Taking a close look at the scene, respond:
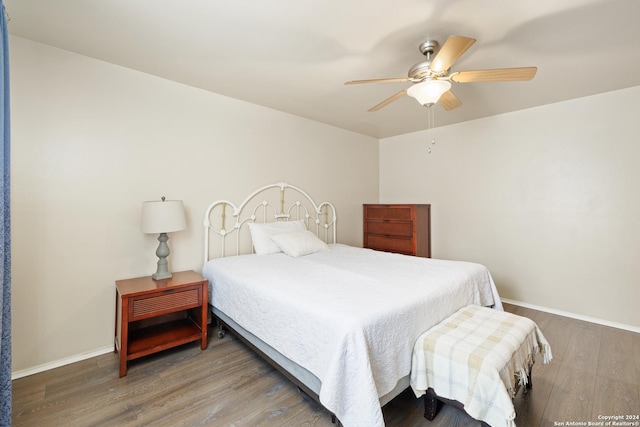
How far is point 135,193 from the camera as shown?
2.46 metres

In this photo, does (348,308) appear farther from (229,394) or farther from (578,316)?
(578,316)

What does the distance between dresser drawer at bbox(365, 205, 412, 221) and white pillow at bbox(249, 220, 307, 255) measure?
59.6 inches

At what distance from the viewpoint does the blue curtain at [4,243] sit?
1.18 meters

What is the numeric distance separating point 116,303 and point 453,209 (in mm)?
4059

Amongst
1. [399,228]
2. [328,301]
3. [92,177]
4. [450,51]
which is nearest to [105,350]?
[92,177]

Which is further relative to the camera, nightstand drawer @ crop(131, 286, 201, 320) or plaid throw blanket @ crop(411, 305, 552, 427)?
nightstand drawer @ crop(131, 286, 201, 320)

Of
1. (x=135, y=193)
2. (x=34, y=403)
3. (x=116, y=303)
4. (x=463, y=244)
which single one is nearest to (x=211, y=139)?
(x=135, y=193)

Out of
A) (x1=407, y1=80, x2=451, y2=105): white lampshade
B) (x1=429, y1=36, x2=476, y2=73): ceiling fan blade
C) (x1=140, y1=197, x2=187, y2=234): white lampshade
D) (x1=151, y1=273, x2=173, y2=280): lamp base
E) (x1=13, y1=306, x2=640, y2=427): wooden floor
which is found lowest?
(x1=13, y1=306, x2=640, y2=427): wooden floor

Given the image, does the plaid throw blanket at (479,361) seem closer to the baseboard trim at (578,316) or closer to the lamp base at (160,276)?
the baseboard trim at (578,316)

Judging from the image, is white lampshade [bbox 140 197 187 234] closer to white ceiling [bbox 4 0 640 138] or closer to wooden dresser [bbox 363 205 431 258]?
white ceiling [bbox 4 0 640 138]

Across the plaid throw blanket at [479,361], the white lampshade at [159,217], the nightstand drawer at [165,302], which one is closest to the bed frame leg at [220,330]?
the nightstand drawer at [165,302]

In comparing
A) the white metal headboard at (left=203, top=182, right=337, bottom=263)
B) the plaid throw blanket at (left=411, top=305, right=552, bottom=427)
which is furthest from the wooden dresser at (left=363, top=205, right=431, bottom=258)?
the plaid throw blanket at (left=411, top=305, right=552, bottom=427)

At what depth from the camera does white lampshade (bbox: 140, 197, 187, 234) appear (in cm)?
223

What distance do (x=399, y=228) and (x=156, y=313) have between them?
3003 mm
